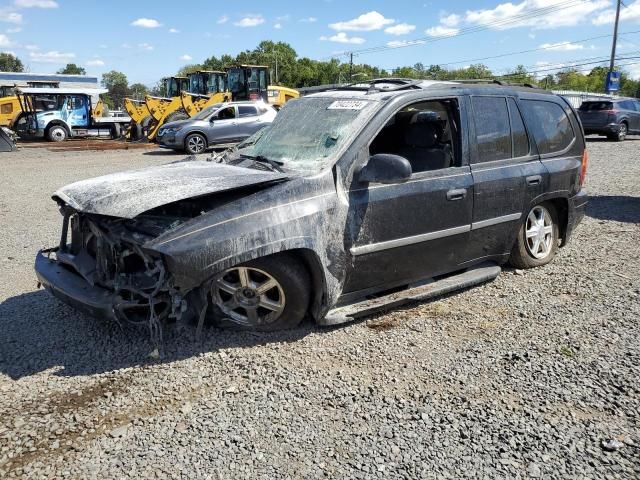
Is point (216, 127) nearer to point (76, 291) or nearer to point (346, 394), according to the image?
point (76, 291)

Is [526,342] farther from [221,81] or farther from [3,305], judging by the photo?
[221,81]

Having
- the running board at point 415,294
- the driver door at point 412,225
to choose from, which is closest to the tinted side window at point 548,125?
the driver door at point 412,225

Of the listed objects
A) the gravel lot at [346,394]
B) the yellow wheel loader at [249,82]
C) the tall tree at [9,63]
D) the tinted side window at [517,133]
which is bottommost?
A: the gravel lot at [346,394]

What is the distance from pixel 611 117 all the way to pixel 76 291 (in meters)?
20.8

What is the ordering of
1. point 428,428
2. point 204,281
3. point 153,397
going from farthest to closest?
point 204,281 < point 153,397 < point 428,428

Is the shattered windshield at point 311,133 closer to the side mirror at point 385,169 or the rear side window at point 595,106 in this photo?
the side mirror at point 385,169

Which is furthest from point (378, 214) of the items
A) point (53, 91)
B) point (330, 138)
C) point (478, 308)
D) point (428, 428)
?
point (53, 91)

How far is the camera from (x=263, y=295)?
3588 mm

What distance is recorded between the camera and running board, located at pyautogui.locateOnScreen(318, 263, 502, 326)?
3735 mm

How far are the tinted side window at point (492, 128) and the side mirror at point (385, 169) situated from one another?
1.14 meters

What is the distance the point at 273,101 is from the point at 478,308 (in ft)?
71.6

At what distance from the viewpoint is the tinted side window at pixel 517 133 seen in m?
4.75

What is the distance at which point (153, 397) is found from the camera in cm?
303

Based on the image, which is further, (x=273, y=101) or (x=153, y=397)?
(x=273, y=101)
